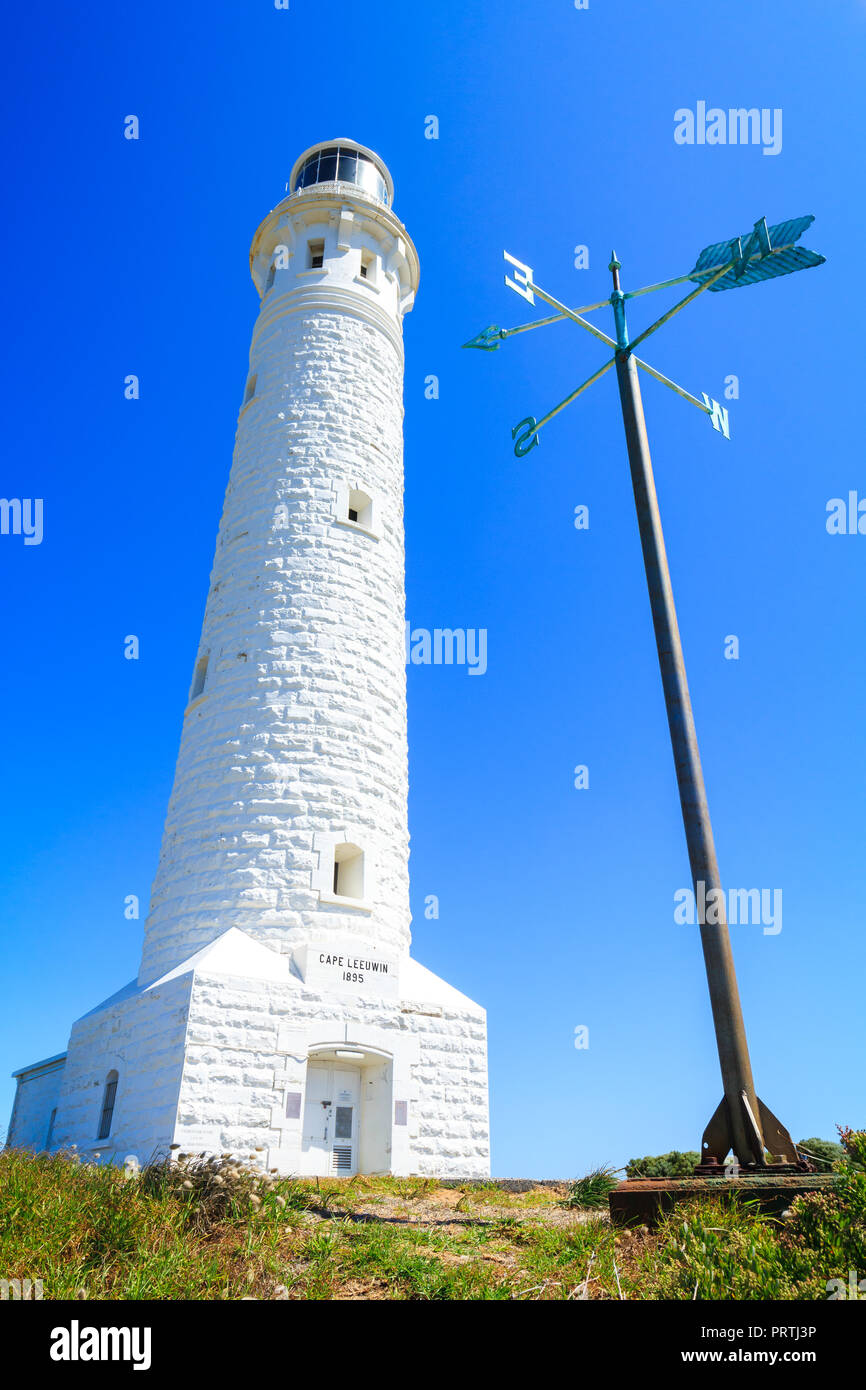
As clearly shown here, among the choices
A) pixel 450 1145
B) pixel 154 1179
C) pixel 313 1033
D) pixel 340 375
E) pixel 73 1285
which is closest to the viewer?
pixel 73 1285

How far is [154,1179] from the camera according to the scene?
906 cm

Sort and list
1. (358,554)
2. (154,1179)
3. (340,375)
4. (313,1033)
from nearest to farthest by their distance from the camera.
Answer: (154,1179) < (313,1033) < (358,554) < (340,375)

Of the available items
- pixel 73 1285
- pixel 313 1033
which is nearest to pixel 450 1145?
pixel 313 1033

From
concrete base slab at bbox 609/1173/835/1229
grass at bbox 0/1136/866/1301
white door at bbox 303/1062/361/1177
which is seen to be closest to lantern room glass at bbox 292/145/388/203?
white door at bbox 303/1062/361/1177

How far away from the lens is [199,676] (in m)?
17.8

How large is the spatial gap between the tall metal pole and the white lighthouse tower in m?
7.76

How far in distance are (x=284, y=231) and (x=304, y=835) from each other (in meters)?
15.9

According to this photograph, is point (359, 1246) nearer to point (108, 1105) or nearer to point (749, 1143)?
point (749, 1143)

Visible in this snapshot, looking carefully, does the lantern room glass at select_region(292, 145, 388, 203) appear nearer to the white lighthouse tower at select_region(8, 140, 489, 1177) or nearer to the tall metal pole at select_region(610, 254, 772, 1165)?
the white lighthouse tower at select_region(8, 140, 489, 1177)

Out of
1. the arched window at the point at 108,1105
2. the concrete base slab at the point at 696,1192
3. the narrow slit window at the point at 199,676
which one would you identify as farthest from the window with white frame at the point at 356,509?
the concrete base slab at the point at 696,1192

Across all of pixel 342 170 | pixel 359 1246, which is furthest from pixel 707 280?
pixel 342 170

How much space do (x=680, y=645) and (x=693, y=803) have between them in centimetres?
167
